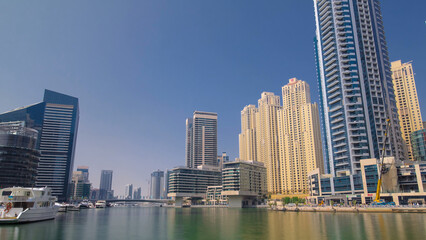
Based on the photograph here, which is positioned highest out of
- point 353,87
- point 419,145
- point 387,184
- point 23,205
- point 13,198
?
point 353,87

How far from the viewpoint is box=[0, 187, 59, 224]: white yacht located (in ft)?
204

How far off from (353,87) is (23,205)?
140 m

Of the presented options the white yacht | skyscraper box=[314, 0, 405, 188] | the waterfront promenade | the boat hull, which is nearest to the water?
the boat hull

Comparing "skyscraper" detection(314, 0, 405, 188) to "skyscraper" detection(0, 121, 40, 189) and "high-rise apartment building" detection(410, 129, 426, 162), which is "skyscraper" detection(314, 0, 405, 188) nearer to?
"high-rise apartment building" detection(410, 129, 426, 162)

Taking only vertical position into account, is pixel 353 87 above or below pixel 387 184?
above

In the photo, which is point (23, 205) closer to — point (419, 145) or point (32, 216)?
point (32, 216)

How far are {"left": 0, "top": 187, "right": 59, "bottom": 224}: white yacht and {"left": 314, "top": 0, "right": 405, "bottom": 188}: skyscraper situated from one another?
116628 mm

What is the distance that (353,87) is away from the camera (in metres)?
142

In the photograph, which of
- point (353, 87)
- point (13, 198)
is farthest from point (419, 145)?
point (13, 198)

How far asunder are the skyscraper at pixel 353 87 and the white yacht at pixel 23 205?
383ft

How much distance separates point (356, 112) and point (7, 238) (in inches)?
5485

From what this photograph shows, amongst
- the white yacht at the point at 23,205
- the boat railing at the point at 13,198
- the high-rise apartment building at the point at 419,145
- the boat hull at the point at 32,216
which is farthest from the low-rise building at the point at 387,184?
the boat railing at the point at 13,198

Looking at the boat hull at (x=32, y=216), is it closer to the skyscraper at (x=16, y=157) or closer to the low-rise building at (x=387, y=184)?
the skyscraper at (x=16, y=157)

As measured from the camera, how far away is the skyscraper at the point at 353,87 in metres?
134
